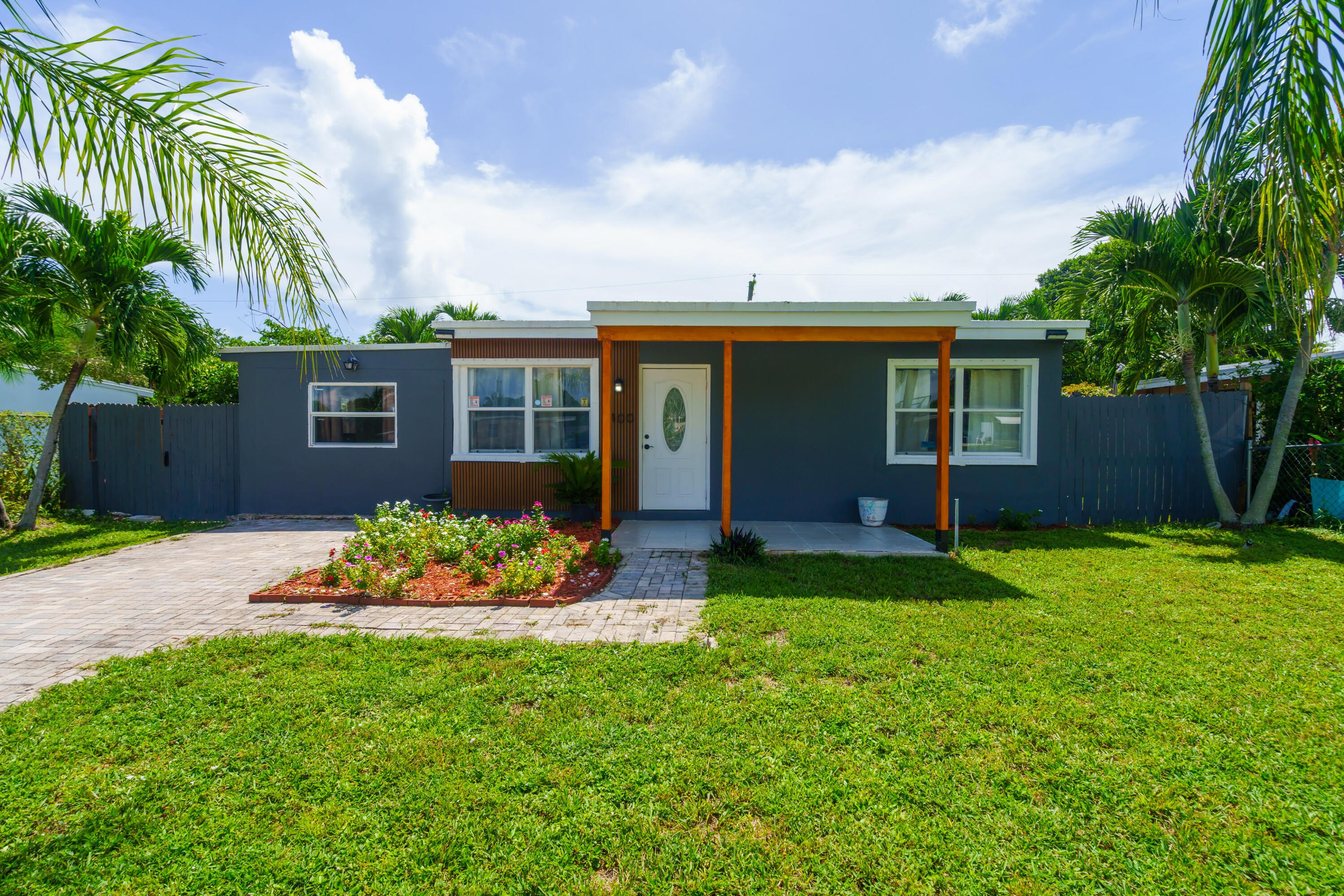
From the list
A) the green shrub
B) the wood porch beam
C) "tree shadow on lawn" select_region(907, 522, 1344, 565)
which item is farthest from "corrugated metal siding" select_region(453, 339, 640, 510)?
"tree shadow on lawn" select_region(907, 522, 1344, 565)

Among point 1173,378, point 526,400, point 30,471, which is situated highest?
point 1173,378

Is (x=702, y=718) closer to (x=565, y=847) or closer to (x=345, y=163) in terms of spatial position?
(x=565, y=847)

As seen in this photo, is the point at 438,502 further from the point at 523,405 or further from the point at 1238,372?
the point at 1238,372

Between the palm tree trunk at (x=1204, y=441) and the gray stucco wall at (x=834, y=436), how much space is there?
4.94 ft

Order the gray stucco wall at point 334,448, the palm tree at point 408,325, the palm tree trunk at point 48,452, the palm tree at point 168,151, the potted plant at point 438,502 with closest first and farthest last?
the palm tree at point 168,151, the palm tree trunk at point 48,452, the potted plant at point 438,502, the gray stucco wall at point 334,448, the palm tree at point 408,325

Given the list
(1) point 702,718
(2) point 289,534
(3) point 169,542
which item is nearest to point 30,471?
(3) point 169,542

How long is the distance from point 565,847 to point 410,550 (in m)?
3.99

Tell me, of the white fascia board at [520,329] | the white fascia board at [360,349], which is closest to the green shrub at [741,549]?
the white fascia board at [520,329]

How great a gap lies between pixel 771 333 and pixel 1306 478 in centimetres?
779

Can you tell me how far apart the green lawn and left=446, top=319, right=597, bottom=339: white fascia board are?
4474mm

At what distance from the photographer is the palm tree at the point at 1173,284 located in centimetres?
693

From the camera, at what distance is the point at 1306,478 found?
767 cm

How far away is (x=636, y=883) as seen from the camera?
1.75 m

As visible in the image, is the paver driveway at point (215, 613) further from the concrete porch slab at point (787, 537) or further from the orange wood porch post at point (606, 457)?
the concrete porch slab at point (787, 537)
